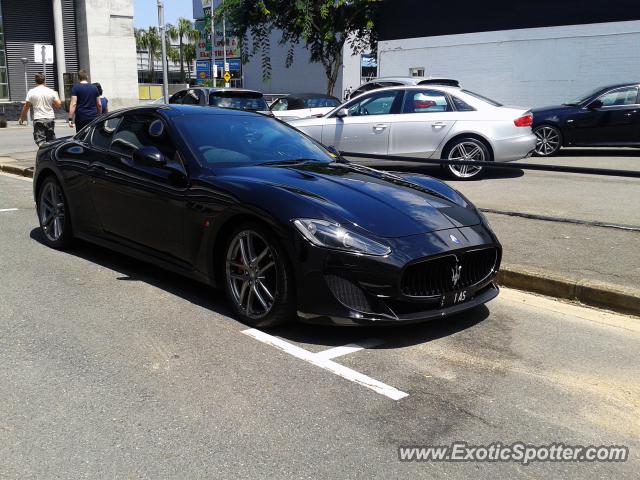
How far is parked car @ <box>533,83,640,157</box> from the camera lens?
1366 centimetres

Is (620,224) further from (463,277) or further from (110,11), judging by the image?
(110,11)

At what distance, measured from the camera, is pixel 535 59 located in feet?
65.0

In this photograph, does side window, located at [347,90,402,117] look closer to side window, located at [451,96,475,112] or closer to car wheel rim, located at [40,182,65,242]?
side window, located at [451,96,475,112]

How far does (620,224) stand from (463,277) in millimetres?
3694

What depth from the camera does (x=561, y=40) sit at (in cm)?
1917

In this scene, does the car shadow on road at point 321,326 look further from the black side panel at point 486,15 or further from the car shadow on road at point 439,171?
the black side panel at point 486,15

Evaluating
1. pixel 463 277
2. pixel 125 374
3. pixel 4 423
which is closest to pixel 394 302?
pixel 463 277

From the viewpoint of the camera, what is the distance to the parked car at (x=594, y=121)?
1366cm

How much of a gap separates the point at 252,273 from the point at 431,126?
7.16 meters

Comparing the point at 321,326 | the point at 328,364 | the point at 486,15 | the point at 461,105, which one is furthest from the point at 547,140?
the point at 328,364

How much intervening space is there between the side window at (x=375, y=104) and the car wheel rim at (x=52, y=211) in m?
6.03

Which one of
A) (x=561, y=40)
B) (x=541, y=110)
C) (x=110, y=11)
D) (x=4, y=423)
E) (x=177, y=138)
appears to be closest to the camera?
(x=4, y=423)

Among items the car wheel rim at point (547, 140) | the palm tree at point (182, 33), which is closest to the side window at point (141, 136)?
the car wheel rim at point (547, 140)

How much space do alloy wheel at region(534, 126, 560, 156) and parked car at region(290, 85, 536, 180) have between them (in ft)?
12.6
